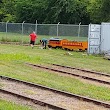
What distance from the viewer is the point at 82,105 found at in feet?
37.9

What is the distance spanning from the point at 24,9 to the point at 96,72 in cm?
5140

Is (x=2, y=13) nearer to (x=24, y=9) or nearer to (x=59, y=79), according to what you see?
(x=24, y=9)

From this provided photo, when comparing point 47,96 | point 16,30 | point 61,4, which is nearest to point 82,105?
point 47,96

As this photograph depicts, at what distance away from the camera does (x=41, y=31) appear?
44.6 m

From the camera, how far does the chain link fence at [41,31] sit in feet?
125

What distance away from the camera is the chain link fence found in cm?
3800

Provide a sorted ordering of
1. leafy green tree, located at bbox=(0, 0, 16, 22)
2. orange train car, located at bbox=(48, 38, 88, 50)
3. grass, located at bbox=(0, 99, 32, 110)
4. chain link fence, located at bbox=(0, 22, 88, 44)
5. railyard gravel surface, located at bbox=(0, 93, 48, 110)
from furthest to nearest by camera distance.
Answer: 1. leafy green tree, located at bbox=(0, 0, 16, 22)
2. chain link fence, located at bbox=(0, 22, 88, 44)
3. orange train car, located at bbox=(48, 38, 88, 50)
4. railyard gravel surface, located at bbox=(0, 93, 48, 110)
5. grass, located at bbox=(0, 99, 32, 110)

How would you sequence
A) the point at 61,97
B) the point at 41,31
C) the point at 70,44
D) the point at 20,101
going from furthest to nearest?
the point at 41,31 < the point at 70,44 < the point at 61,97 < the point at 20,101

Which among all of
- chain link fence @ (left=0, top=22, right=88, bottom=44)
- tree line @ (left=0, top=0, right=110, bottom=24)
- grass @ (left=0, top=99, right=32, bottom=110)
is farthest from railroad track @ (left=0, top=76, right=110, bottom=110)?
tree line @ (left=0, top=0, right=110, bottom=24)

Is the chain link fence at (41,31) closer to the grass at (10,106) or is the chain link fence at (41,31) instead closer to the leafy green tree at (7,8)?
the grass at (10,106)

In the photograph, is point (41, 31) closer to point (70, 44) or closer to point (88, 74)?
point (70, 44)

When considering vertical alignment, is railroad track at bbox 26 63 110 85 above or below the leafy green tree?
below

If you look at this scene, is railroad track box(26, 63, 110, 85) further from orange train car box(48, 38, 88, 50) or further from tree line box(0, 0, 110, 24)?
tree line box(0, 0, 110, 24)

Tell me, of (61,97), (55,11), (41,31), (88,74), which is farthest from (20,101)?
(55,11)
